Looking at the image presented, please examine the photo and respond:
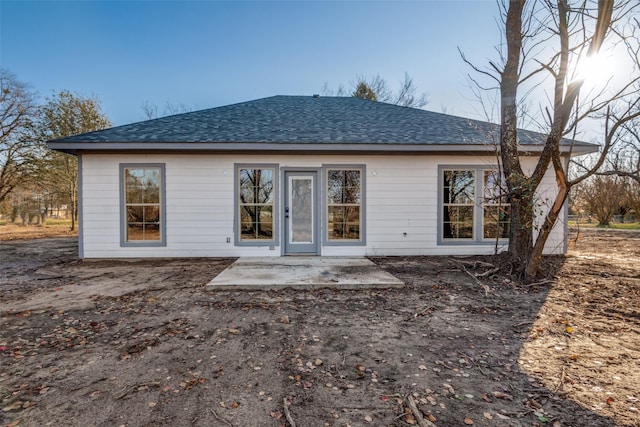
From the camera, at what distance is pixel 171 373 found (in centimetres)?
237

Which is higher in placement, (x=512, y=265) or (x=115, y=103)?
(x=115, y=103)

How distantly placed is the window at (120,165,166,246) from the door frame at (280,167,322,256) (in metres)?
2.85

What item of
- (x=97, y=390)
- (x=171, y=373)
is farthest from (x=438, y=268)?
(x=97, y=390)

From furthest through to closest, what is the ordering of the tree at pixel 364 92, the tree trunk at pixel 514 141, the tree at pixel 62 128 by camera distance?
the tree at pixel 364 92 < the tree at pixel 62 128 < the tree trunk at pixel 514 141

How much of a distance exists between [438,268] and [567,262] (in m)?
3.02

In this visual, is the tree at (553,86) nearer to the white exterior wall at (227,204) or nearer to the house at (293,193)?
the house at (293,193)

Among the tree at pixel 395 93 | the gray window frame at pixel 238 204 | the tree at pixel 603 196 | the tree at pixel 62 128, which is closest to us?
the gray window frame at pixel 238 204

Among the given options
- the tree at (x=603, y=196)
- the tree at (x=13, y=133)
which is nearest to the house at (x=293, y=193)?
the tree at (x=13, y=133)

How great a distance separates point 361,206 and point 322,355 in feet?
16.3

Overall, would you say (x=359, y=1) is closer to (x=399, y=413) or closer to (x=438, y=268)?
(x=438, y=268)

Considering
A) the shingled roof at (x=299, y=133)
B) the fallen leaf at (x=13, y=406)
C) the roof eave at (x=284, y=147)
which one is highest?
the shingled roof at (x=299, y=133)

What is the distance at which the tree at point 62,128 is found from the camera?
1416 centimetres

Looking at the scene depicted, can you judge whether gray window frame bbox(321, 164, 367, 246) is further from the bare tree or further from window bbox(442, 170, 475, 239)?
the bare tree

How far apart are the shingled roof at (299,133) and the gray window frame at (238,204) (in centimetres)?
52
